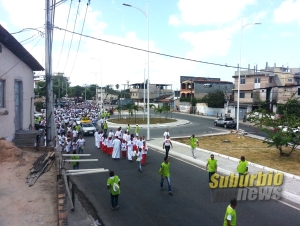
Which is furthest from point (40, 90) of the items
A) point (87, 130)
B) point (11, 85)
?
point (11, 85)

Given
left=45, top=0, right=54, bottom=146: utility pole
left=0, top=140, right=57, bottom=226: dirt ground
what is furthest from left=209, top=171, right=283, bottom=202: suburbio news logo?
left=45, top=0, right=54, bottom=146: utility pole

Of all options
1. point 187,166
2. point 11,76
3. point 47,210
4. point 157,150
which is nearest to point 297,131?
point 187,166

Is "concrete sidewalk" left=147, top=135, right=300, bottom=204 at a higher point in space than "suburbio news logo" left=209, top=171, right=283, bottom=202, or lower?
higher

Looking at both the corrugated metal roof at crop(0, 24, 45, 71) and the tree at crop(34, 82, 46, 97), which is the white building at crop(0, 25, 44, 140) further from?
the tree at crop(34, 82, 46, 97)

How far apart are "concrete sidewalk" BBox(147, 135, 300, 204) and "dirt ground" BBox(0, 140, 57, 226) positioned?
25.8ft

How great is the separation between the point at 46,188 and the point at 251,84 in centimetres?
4273

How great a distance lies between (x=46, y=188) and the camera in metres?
9.38

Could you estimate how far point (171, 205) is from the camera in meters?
9.02

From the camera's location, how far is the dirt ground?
7.17m

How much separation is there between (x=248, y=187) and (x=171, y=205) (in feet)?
12.8

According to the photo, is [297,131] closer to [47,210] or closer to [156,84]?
[47,210]

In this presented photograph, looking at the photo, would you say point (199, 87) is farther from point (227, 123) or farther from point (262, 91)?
point (227, 123)

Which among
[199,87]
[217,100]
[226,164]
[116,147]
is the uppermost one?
[199,87]

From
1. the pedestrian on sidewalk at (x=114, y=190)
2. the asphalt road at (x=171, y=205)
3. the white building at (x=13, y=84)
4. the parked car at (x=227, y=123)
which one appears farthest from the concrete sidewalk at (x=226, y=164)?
the parked car at (x=227, y=123)
